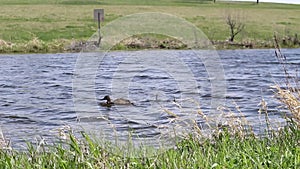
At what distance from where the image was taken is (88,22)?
79.1 metres

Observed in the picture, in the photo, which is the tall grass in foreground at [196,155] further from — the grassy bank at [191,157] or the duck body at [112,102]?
the duck body at [112,102]

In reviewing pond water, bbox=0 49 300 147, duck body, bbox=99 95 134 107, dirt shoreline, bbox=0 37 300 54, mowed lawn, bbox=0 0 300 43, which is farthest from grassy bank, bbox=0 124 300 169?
mowed lawn, bbox=0 0 300 43

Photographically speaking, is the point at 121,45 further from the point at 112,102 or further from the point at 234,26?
the point at 112,102

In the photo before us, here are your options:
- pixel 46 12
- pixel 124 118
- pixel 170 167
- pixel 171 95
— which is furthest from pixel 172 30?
pixel 46 12

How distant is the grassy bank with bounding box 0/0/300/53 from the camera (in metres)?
60.2

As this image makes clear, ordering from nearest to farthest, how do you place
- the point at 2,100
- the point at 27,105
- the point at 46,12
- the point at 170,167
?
the point at 170,167
the point at 27,105
the point at 2,100
the point at 46,12

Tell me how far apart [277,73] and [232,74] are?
2.14m

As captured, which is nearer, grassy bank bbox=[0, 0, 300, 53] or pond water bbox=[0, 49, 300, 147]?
pond water bbox=[0, 49, 300, 147]

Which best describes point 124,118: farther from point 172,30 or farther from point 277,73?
point 277,73

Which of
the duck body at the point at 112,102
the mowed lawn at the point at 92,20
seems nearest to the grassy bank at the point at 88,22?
the mowed lawn at the point at 92,20

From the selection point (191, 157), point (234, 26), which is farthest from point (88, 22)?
point (191, 157)

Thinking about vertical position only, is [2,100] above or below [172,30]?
below

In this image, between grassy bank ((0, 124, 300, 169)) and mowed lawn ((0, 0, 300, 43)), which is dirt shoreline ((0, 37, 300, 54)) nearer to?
mowed lawn ((0, 0, 300, 43))

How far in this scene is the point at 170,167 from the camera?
7.22 meters
